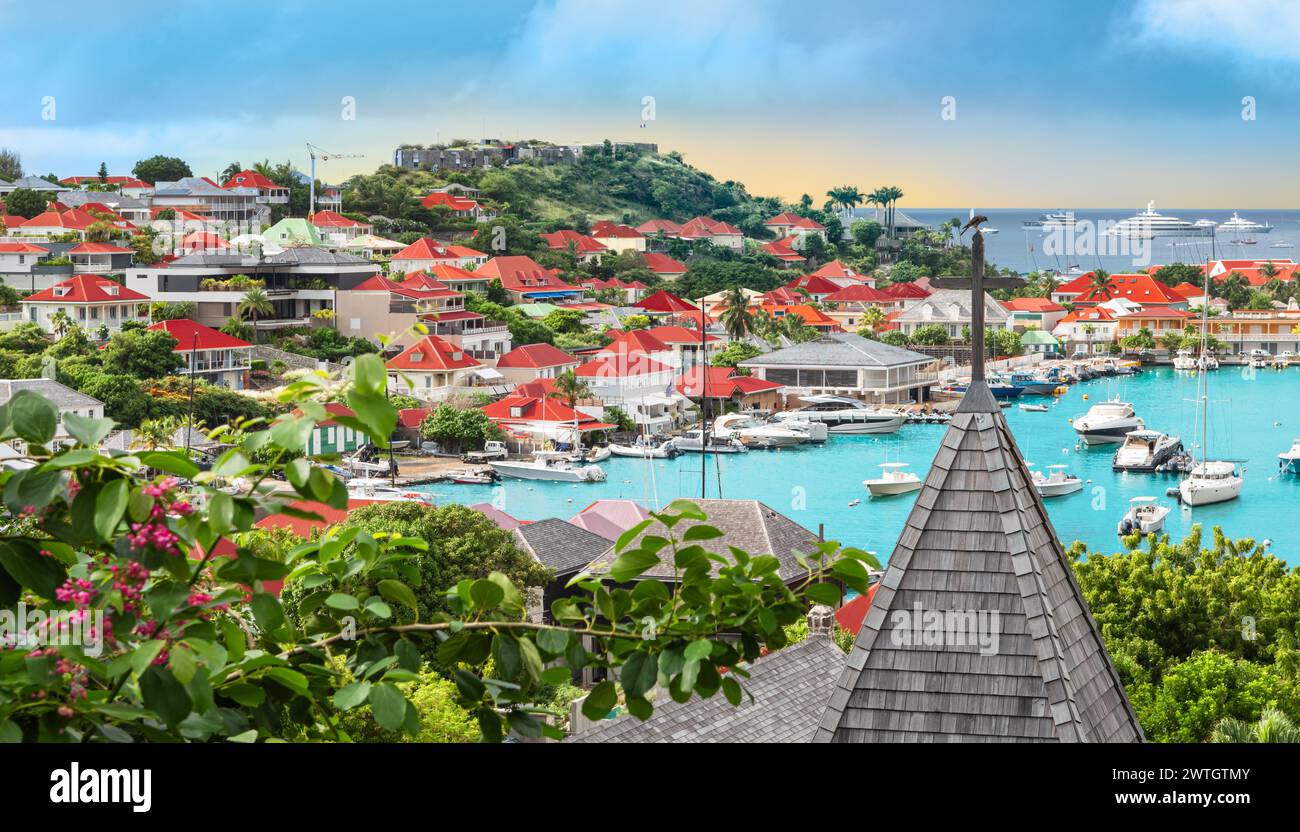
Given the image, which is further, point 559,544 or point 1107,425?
point 1107,425

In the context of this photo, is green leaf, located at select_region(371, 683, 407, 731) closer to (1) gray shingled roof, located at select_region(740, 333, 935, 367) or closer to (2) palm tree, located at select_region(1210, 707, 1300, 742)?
(2) palm tree, located at select_region(1210, 707, 1300, 742)

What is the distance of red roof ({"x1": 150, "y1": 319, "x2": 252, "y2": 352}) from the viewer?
84.5ft

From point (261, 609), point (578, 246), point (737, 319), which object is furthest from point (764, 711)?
point (578, 246)

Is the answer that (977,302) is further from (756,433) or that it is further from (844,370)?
(844,370)

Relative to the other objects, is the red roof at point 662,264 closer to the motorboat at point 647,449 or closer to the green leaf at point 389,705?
the motorboat at point 647,449

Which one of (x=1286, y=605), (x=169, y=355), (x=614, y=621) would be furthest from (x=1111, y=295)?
(x=614, y=621)

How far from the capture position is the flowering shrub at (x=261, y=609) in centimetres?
99

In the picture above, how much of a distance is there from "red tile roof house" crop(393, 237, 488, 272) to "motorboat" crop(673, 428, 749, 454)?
29.1 feet

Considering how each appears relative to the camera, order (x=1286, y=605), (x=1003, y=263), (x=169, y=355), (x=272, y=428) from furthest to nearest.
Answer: (x=1003, y=263) < (x=169, y=355) < (x=1286, y=605) < (x=272, y=428)

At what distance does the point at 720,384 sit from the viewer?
29.0m

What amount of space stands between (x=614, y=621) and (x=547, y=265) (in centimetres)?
3644

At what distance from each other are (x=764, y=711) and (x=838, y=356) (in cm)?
2522
